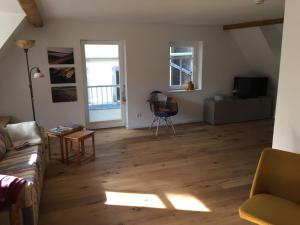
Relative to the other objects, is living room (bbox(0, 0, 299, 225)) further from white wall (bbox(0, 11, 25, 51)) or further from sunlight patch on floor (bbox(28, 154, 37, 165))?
sunlight patch on floor (bbox(28, 154, 37, 165))

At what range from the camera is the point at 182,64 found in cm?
596

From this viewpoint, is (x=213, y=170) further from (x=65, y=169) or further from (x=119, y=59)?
(x=119, y=59)

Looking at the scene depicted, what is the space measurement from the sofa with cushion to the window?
3.29 m

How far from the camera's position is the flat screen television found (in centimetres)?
612

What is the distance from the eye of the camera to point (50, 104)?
504 cm

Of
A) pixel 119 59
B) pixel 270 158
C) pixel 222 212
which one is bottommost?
pixel 222 212

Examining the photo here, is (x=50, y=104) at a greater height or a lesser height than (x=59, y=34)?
lesser

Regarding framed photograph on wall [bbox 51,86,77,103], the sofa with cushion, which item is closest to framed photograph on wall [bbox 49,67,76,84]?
framed photograph on wall [bbox 51,86,77,103]

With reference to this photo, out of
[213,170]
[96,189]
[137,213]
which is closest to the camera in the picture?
[137,213]

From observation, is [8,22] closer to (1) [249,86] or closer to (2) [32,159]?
(2) [32,159]

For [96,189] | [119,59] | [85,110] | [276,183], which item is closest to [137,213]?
[96,189]

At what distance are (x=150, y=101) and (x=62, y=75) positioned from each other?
5.87 feet

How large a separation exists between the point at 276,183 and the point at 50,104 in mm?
4206

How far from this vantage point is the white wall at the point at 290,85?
2240 millimetres
